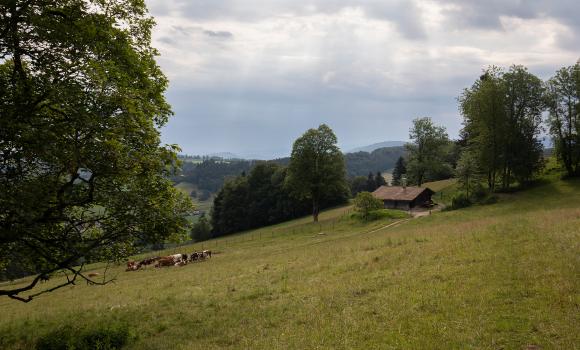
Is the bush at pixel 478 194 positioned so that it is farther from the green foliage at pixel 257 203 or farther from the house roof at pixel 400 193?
the green foliage at pixel 257 203

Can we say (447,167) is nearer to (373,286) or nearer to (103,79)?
(373,286)

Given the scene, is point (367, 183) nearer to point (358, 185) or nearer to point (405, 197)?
point (358, 185)

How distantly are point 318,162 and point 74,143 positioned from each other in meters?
65.2

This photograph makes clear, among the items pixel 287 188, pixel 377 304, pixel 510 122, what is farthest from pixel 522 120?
pixel 377 304

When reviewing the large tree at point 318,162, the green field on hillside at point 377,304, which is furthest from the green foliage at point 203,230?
the green field on hillside at point 377,304

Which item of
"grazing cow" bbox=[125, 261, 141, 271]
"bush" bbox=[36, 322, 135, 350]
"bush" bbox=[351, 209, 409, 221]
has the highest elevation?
"bush" bbox=[36, 322, 135, 350]

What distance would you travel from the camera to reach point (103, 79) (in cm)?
1182

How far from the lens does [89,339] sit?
13.8 meters

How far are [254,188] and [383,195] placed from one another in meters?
47.8

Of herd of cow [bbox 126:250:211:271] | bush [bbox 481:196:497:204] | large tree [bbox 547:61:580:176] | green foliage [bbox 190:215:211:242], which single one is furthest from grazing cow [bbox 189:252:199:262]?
green foliage [bbox 190:215:211:242]

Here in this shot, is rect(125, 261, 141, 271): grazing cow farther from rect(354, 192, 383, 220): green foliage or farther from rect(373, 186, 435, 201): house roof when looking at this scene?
rect(373, 186, 435, 201): house roof

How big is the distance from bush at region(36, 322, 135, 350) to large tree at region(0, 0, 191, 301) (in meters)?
2.26

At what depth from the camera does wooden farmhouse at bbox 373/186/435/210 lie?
74.0 metres

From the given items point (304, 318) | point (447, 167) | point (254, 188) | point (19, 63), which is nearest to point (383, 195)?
point (447, 167)
